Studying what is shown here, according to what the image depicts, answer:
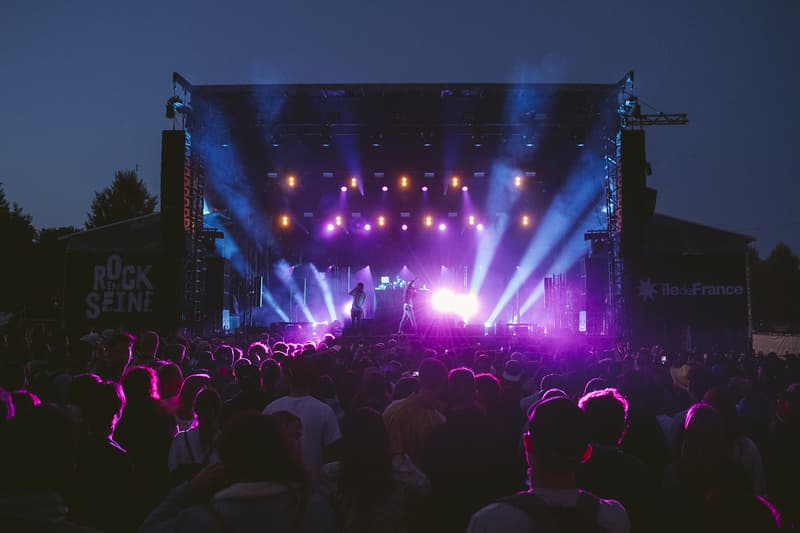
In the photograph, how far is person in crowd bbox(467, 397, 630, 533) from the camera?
5.92ft

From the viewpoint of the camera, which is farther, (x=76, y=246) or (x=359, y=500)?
(x=76, y=246)

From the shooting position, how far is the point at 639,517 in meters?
2.57

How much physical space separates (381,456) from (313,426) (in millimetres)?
1420

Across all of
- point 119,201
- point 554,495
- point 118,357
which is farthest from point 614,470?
point 119,201

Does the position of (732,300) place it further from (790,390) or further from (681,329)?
(790,390)

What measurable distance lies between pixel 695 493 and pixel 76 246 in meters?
21.3

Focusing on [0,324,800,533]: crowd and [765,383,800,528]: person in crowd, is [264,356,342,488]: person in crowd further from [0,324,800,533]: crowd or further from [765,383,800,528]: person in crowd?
[765,383,800,528]: person in crowd

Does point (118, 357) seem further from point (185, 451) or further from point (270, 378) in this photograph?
point (185, 451)

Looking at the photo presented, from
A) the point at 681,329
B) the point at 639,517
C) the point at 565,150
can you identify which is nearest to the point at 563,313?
the point at 681,329

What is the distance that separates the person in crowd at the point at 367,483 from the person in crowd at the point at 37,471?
3.11ft

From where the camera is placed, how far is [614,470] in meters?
2.61

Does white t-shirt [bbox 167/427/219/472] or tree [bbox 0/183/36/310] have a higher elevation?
tree [bbox 0/183/36/310]

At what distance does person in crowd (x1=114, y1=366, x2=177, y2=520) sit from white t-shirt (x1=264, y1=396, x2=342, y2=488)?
0.65 m

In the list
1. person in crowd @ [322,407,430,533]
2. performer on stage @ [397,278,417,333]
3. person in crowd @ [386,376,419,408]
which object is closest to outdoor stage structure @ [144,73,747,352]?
performer on stage @ [397,278,417,333]
